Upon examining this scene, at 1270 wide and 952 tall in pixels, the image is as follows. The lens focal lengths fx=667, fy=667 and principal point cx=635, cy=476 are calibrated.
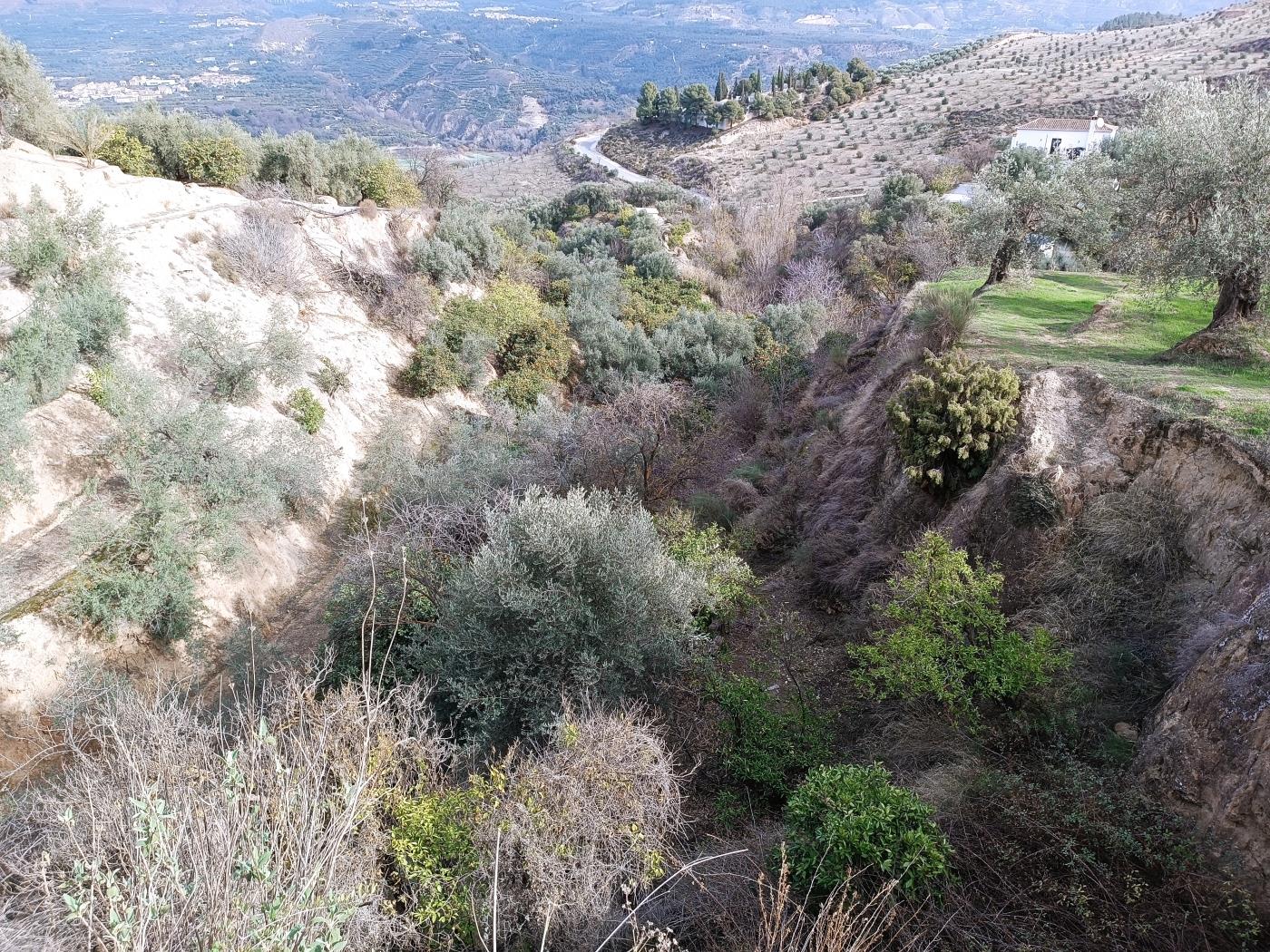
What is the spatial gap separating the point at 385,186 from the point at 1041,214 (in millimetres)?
18501

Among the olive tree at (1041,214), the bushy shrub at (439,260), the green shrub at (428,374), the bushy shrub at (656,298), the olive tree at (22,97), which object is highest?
the olive tree at (22,97)

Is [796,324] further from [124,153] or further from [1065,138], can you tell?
[1065,138]

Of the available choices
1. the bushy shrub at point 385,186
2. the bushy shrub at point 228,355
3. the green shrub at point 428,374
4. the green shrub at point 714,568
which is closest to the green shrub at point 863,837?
the green shrub at point 714,568

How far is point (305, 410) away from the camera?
47.0ft

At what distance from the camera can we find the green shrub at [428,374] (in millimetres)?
17500

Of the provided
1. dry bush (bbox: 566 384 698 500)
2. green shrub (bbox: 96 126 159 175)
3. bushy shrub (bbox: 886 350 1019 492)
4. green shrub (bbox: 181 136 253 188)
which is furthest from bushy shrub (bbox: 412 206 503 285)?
bushy shrub (bbox: 886 350 1019 492)

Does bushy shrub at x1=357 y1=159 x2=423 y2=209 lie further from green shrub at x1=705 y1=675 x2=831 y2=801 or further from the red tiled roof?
the red tiled roof

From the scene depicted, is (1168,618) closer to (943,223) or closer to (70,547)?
(70,547)

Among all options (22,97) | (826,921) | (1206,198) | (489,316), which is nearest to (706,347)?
(489,316)

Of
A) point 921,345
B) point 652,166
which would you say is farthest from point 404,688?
point 652,166

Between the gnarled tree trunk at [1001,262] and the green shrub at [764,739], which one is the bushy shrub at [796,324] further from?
the green shrub at [764,739]

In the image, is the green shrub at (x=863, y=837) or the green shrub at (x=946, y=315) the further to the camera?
the green shrub at (x=946, y=315)

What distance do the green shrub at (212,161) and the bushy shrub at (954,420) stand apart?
1934cm

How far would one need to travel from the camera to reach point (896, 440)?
9.84 metres
